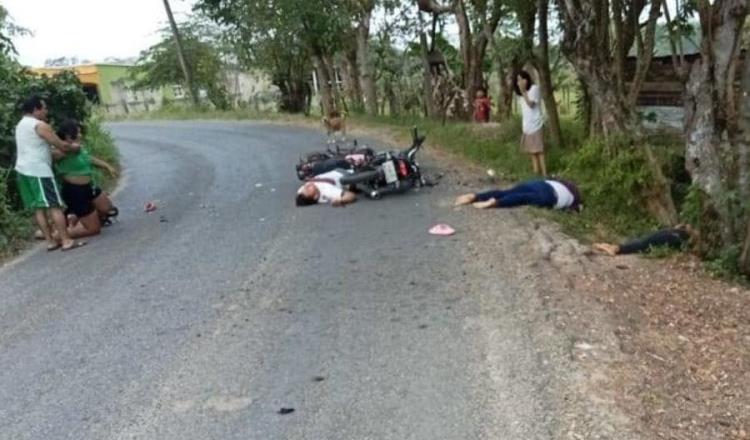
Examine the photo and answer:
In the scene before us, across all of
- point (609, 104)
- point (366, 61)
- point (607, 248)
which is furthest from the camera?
point (366, 61)

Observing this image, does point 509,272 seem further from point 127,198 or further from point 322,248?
point 127,198

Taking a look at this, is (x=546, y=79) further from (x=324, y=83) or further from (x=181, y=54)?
(x=181, y=54)

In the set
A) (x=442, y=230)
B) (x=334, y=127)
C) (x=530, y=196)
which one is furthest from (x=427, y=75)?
(x=442, y=230)

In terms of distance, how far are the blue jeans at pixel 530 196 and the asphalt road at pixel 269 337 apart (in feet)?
2.28

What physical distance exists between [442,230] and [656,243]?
207 centimetres

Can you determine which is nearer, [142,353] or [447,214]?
[142,353]

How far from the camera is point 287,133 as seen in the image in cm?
1955

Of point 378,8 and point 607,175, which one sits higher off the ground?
point 378,8

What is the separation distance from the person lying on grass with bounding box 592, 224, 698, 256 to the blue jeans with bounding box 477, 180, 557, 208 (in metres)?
1.62

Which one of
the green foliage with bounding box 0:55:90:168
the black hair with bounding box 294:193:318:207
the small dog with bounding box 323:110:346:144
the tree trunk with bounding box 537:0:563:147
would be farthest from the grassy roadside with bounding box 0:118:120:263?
the tree trunk with bounding box 537:0:563:147

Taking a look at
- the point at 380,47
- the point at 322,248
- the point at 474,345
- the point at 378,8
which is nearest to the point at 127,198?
the point at 322,248

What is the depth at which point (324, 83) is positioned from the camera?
78.0 feet

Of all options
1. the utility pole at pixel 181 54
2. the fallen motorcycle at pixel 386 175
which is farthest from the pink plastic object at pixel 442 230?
the utility pole at pixel 181 54

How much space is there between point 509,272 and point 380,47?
17.9 metres
